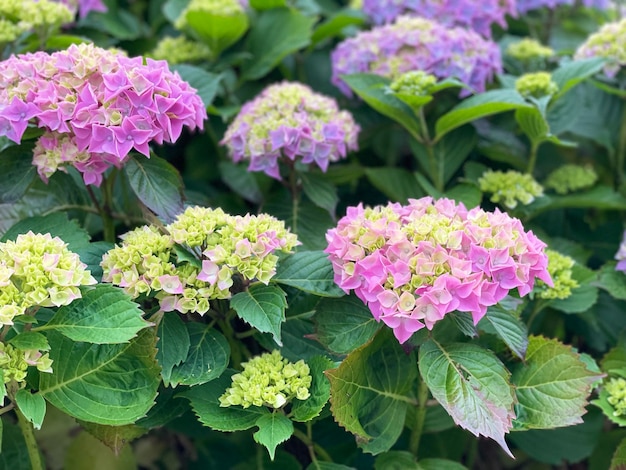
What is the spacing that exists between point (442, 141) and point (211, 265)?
2.88 ft

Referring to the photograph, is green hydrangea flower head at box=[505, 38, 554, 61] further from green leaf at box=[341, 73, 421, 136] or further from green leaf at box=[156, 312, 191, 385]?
green leaf at box=[156, 312, 191, 385]

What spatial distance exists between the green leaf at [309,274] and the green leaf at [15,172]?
0.51 meters

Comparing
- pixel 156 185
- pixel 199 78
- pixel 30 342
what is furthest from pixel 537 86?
pixel 30 342

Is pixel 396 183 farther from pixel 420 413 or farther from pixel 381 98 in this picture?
pixel 420 413

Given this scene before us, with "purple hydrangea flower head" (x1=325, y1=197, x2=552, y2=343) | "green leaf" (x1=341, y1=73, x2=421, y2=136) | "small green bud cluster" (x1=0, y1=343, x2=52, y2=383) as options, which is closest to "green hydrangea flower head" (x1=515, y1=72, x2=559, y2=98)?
"green leaf" (x1=341, y1=73, x2=421, y2=136)

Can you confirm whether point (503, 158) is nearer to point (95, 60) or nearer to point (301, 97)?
point (301, 97)

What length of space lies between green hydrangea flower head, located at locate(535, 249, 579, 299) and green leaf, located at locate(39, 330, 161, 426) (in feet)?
2.60

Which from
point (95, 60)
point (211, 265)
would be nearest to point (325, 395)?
point (211, 265)

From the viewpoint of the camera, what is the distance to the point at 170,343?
3.91 ft

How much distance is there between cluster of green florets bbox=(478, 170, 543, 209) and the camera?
5.39ft

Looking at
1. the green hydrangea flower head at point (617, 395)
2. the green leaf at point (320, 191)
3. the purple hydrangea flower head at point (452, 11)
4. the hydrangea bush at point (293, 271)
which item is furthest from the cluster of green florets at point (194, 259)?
the purple hydrangea flower head at point (452, 11)

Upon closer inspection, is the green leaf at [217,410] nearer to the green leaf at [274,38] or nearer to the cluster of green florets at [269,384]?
the cluster of green florets at [269,384]

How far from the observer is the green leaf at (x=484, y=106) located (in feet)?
5.17

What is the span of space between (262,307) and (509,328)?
437 millimetres
